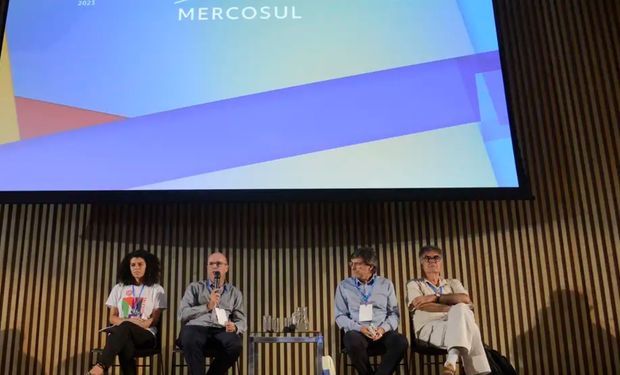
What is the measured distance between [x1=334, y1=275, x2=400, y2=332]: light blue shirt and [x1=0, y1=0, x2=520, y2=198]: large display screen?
2.45 feet

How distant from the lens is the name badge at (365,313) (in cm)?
422

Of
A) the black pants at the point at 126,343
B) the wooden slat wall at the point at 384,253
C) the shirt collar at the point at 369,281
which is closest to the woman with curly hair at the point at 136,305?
the black pants at the point at 126,343

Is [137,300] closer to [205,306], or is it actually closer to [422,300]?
[205,306]

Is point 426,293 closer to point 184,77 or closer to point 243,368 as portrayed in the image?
point 243,368

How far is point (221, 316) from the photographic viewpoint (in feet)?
13.9

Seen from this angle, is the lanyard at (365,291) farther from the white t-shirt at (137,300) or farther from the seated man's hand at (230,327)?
the white t-shirt at (137,300)

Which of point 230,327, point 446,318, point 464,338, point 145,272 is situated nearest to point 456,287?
point 446,318

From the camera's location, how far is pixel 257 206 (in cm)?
554

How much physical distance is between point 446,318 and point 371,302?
54 cm

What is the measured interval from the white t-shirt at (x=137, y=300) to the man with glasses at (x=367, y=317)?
1290 millimetres

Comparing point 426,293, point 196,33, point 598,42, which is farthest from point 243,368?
point 598,42

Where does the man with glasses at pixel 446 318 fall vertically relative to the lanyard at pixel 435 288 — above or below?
below

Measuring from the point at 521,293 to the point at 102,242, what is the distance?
3672 millimetres

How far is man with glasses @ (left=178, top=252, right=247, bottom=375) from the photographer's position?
4.08 metres
